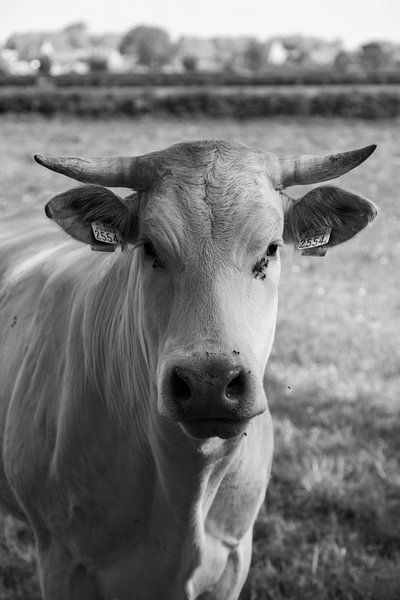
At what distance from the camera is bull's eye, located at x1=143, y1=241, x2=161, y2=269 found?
2451 mm

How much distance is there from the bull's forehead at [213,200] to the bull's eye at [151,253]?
0.17 feet

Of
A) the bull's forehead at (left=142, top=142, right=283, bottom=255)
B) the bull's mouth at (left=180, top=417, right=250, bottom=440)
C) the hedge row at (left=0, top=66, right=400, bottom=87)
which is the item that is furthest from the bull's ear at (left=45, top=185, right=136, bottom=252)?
the hedge row at (left=0, top=66, right=400, bottom=87)

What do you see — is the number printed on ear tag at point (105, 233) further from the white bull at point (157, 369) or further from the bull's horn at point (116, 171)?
the bull's horn at point (116, 171)

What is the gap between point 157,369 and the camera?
238 centimetres

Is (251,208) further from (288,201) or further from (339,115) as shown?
(339,115)

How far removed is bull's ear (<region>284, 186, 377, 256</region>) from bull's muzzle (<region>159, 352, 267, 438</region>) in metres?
0.75

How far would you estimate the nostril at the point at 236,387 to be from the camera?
2156 millimetres

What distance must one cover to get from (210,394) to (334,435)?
3.14 meters

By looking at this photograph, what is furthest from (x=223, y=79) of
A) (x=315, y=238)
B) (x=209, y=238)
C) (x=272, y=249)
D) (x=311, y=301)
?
(x=209, y=238)

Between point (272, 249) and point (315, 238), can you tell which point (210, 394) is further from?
point (315, 238)

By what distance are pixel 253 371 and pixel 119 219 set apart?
0.78 metres

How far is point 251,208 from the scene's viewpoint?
2.43 metres

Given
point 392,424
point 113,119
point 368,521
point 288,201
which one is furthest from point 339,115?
point 288,201

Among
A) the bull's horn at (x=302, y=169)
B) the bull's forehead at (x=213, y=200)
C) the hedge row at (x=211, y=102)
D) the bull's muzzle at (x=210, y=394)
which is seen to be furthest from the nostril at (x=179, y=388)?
the hedge row at (x=211, y=102)
